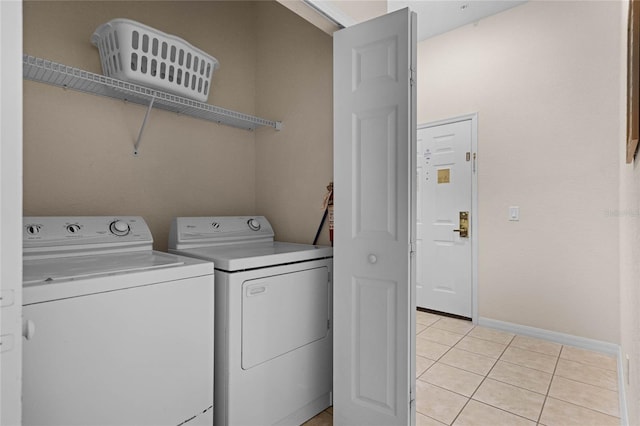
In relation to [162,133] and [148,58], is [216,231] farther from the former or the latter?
[148,58]

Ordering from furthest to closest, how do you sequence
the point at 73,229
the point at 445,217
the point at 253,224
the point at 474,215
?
the point at 445,217
the point at 474,215
the point at 253,224
the point at 73,229

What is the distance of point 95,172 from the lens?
1915 millimetres

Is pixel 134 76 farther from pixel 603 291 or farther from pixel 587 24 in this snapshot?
pixel 603 291

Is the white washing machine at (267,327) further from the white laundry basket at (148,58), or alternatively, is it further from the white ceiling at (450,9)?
the white ceiling at (450,9)

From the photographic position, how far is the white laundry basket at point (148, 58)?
5.42 feet

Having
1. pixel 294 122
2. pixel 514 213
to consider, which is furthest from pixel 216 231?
pixel 514 213

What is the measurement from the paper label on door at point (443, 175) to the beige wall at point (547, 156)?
0.35 m

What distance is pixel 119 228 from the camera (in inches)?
70.2

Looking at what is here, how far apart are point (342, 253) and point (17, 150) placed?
1.31 metres

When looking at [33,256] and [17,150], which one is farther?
[33,256]

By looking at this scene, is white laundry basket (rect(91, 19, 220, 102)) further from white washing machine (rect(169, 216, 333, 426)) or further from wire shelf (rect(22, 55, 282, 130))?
white washing machine (rect(169, 216, 333, 426))

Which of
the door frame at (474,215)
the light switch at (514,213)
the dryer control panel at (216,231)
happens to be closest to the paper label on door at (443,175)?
the door frame at (474,215)

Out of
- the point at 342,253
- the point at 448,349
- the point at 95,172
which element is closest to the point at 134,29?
the point at 95,172

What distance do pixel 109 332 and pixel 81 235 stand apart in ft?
2.24
